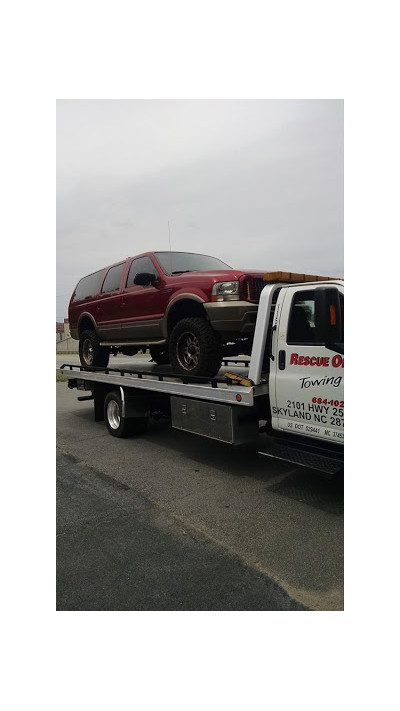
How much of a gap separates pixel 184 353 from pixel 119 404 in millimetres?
1801

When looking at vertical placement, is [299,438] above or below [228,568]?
above

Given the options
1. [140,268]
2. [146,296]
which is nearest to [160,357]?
[140,268]

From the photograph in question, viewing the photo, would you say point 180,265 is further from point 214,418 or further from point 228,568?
point 228,568

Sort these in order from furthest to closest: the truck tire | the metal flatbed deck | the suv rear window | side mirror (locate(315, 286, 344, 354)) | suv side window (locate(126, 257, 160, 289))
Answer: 1. the suv rear window
2. the truck tire
3. suv side window (locate(126, 257, 160, 289))
4. the metal flatbed deck
5. side mirror (locate(315, 286, 344, 354))

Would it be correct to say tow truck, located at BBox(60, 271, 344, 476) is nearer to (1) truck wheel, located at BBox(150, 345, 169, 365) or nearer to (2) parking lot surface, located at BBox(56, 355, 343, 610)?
(2) parking lot surface, located at BBox(56, 355, 343, 610)

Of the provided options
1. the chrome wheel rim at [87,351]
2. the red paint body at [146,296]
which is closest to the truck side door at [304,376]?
the red paint body at [146,296]

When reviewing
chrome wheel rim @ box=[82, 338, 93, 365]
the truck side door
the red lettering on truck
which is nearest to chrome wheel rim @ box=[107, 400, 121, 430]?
chrome wheel rim @ box=[82, 338, 93, 365]

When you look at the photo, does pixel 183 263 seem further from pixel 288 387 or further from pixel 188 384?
pixel 288 387

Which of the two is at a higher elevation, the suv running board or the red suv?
the red suv

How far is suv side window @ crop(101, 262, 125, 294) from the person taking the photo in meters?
6.77

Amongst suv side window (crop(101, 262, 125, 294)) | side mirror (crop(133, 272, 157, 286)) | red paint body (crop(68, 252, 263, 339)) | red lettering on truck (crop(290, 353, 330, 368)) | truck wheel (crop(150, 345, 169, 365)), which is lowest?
truck wheel (crop(150, 345, 169, 365))

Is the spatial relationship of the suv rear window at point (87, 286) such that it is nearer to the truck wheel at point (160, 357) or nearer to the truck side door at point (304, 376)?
the truck wheel at point (160, 357)

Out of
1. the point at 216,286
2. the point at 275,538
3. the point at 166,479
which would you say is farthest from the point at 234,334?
the point at 275,538

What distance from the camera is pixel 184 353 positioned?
5344 mm
